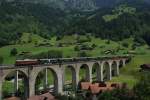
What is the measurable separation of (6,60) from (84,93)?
81.3 meters

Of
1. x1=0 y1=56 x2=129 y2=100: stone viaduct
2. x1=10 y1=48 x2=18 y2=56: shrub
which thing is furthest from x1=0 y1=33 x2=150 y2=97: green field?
x1=0 y1=56 x2=129 y2=100: stone viaduct

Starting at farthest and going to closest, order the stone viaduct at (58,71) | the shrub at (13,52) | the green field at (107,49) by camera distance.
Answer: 1. the shrub at (13,52)
2. the green field at (107,49)
3. the stone viaduct at (58,71)

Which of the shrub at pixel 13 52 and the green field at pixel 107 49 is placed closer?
the green field at pixel 107 49

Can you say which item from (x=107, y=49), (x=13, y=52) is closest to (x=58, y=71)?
(x=13, y=52)

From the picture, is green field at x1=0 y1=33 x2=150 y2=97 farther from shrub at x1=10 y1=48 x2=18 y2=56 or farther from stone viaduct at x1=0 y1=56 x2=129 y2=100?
stone viaduct at x1=0 y1=56 x2=129 y2=100

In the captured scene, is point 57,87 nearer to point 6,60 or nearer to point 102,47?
point 6,60

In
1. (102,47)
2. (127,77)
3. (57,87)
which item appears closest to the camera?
(57,87)

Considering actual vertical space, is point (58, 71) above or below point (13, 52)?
below

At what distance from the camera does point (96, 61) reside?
105 m

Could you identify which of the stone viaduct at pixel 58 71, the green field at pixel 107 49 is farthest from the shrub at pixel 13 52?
the stone viaduct at pixel 58 71

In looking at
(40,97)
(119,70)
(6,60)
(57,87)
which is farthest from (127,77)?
(6,60)

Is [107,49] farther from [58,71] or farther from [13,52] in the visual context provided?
[58,71]

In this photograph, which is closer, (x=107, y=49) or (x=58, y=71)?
(x=58, y=71)

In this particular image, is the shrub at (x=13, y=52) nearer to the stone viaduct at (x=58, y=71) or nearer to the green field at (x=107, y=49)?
the green field at (x=107, y=49)
